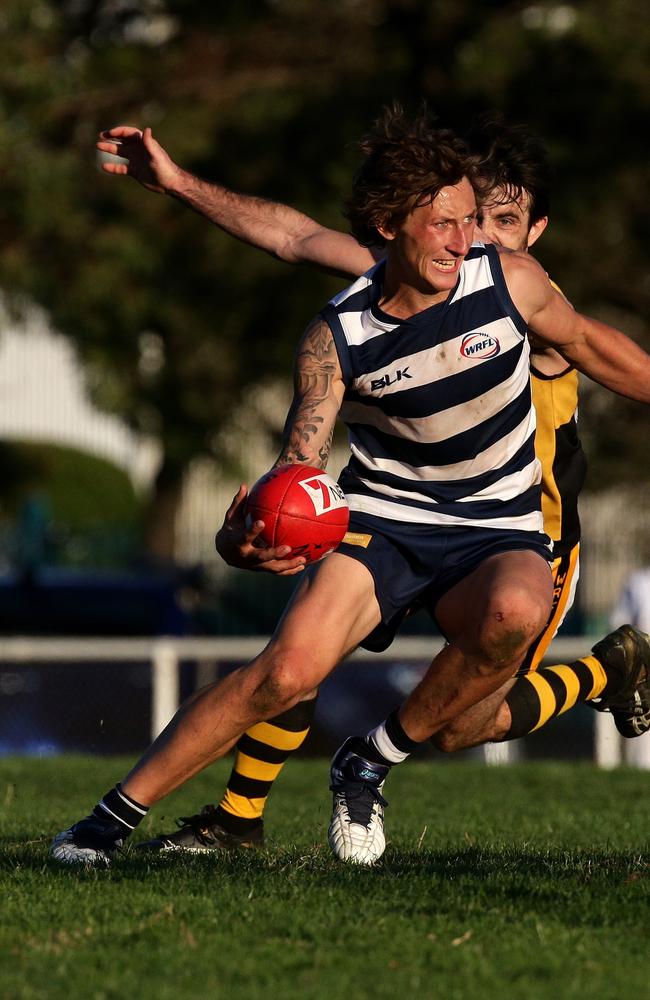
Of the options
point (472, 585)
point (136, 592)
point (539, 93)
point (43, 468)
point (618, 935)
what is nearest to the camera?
point (618, 935)

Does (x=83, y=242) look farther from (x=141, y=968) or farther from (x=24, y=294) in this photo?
(x=141, y=968)

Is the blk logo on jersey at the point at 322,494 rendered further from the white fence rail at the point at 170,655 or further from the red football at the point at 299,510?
the white fence rail at the point at 170,655

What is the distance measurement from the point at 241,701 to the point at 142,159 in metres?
2.45

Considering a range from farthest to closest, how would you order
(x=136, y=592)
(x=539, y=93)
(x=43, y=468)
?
1. (x=43, y=468)
2. (x=539, y=93)
3. (x=136, y=592)

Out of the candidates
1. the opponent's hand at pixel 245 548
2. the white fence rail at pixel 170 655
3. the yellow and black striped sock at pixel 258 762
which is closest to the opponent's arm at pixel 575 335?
the opponent's hand at pixel 245 548

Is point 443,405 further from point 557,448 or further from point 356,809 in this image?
point 356,809

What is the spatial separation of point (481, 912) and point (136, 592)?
1220 cm

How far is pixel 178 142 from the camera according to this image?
20.0 m

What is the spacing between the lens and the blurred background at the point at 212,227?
714 inches

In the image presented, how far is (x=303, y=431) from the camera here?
5523 millimetres

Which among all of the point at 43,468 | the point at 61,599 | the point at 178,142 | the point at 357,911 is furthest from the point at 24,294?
the point at 357,911

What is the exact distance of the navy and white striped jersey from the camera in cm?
567

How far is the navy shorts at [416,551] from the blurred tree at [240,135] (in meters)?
13.3

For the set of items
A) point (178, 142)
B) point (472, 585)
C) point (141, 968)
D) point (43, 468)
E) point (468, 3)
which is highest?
point (468, 3)
